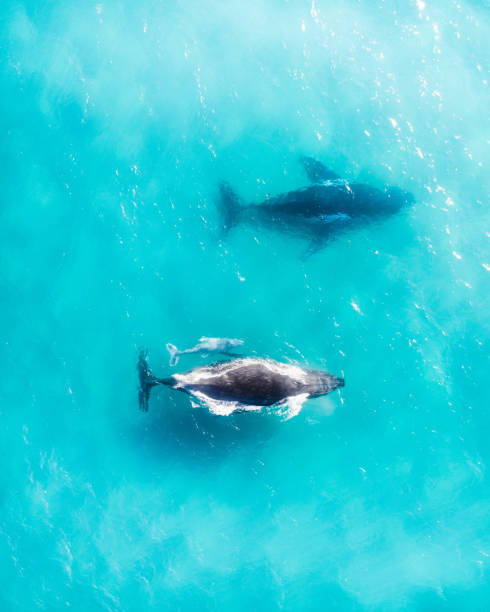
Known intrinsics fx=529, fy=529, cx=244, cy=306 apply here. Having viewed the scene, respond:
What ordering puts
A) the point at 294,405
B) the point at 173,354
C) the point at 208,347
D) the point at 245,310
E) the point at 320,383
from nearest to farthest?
the point at 320,383, the point at 294,405, the point at 208,347, the point at 173,354, the point at 245,310

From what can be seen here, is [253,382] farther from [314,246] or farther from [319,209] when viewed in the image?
[319,209]

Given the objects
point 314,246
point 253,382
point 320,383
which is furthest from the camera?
point 314,246

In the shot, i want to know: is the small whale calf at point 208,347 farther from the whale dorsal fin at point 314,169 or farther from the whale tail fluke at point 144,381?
the whale dorsal fin at point 314,169

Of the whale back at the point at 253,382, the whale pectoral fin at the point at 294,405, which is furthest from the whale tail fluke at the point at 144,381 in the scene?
the whale pectoral fin at the point at 294,405

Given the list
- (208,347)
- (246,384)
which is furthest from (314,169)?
(246,384)

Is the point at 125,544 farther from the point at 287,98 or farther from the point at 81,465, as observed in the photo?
the point at 287,98
